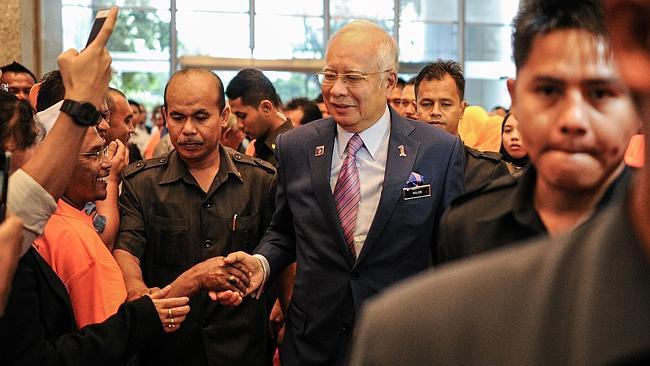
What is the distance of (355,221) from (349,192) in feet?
0.37

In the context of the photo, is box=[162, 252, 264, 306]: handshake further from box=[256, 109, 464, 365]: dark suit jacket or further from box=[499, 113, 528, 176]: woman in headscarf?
box=[499, 113, 528, 176]: woman in headscarf

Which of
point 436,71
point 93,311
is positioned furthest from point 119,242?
point 436,71

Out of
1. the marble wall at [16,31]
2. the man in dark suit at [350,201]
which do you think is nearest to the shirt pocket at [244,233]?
the man in dark suit at [350,201]

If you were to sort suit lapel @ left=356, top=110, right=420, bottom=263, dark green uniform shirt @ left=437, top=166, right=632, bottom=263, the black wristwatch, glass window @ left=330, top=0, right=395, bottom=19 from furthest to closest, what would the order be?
glass window @ left=330, top=0, right=395, bottom=19 < suit lapel @ left=356, top=110, right=420, bottom=263 < the black wristwatch < dark green uniform shirt @ left=437, top=166, right=632, bottom=263

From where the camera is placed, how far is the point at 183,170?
13.1 feet

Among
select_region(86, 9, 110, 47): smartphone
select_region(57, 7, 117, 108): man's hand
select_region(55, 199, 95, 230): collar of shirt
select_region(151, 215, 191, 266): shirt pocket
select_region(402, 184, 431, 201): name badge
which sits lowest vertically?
select_region(151, 215, 191, 266): shirt pocket

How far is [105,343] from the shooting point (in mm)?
2641

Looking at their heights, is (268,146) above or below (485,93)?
below

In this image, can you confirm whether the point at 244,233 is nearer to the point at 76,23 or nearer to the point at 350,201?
the point at 350,201

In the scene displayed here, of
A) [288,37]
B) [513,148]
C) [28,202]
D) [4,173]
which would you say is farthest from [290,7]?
[4,173]

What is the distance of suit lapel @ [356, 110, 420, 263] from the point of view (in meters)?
3.27

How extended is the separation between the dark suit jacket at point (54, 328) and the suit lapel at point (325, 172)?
0.76 m

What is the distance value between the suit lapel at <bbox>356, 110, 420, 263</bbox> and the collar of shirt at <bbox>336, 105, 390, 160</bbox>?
47mm

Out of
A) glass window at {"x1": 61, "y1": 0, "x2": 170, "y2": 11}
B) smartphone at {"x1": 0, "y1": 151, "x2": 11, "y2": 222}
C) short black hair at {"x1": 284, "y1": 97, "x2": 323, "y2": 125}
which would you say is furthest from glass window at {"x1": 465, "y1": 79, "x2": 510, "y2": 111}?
smartphone at {"x1": 0, "y1": 151, "x2": 11, "y2": 222}
